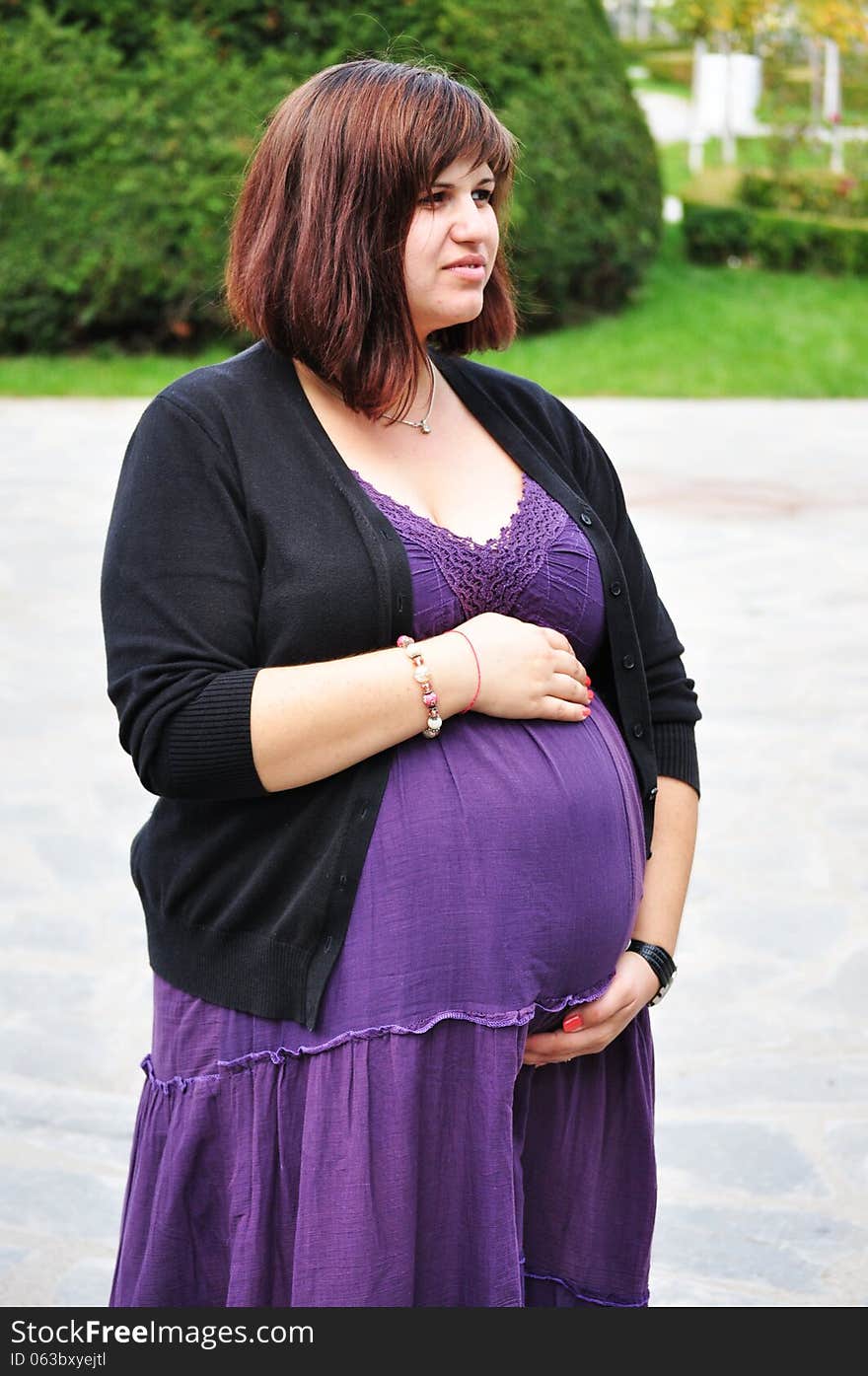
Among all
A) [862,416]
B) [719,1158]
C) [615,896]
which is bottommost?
[719,1158]

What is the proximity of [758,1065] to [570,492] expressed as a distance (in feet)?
7.27

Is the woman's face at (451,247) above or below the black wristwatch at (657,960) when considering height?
above

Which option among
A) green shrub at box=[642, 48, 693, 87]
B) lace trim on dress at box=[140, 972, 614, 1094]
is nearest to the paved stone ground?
lace trim on dress at box=[140, 972, 614, 1094]

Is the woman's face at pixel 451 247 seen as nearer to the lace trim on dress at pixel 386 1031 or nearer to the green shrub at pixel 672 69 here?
the lace trim on dress at pixel 386 1031

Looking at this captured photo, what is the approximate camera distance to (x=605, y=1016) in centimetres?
213

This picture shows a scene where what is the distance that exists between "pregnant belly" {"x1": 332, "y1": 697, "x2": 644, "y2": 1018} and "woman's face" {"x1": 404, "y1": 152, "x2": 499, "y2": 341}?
50 cm

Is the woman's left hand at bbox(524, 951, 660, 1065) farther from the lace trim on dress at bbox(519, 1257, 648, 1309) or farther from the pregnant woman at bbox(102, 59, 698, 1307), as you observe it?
the lace trim on dress at bbox(519, 1257, 648, 1309)

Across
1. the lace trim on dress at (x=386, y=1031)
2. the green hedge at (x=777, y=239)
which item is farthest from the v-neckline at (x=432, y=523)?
the green hedge at (x=777, y=239)

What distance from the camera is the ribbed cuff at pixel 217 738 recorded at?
1.90 metres

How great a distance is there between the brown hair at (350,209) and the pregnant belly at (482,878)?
442 mm

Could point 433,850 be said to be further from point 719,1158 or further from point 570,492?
point 719,1158

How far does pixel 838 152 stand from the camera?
19594 mm

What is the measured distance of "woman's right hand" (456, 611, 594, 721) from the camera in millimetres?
1992

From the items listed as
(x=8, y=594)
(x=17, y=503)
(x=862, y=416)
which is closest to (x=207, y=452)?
(x=8, y=594)
